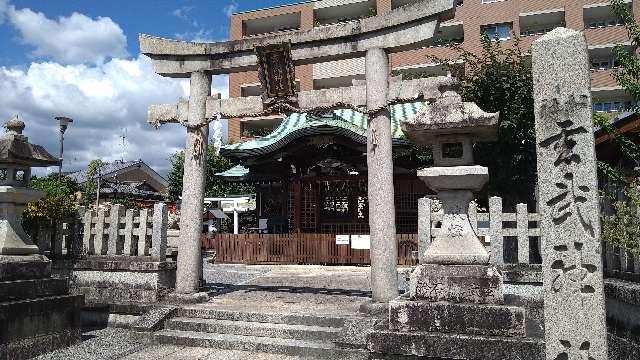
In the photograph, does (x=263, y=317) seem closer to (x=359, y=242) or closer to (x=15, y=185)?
(x=15, y=185)

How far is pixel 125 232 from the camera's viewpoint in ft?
28.7

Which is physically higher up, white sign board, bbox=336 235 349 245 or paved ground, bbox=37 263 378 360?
white sign board, bbox=336 235 349 245

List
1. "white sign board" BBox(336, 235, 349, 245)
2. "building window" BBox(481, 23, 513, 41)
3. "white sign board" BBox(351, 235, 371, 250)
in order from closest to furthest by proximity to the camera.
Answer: "white sign board" BBox(351, 235, 371, 250) → "white sign board" BBox(336, 235, 349, 245) → "building window" BBox(481, 23, 513, 41)

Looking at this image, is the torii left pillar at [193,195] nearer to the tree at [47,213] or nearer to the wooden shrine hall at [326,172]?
the tree at [47,213]

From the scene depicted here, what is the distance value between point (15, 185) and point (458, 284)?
7.05 metres

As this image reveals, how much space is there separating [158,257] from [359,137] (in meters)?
9.18

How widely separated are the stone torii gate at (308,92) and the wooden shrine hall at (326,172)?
7.61m

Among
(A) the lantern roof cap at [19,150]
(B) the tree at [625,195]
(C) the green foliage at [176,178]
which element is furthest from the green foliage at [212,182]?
(B) the tree at [625,195]

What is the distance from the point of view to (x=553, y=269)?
3.26m

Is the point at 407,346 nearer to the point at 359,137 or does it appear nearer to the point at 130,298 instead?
the point at 130,298

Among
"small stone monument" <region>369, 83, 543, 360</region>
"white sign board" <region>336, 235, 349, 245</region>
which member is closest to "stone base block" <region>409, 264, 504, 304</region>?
"small stone monument" <region>369, 83, 543, 360</region>

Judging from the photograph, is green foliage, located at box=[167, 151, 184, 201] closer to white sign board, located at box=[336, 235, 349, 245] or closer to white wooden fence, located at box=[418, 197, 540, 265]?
white sign board, located at box=[336, 235, 349, 245]

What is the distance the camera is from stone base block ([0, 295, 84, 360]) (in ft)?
19.7

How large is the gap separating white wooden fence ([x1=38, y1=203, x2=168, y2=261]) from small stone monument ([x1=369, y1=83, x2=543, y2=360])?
17.4 ft
